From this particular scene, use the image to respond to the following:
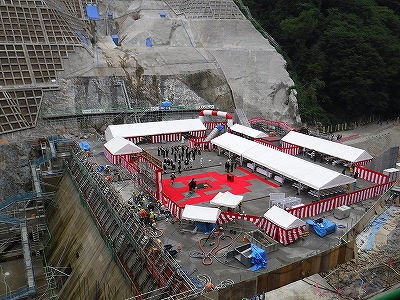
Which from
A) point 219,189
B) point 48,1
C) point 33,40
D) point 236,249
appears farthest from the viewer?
point 48,1

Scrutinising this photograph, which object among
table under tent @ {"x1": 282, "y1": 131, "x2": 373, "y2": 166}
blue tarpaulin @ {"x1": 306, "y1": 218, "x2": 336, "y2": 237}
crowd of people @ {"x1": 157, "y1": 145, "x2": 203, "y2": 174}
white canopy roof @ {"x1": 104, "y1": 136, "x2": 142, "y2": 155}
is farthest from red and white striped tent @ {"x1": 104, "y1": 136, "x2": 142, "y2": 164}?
blue tarpaulin @ {"x1": 306, "y1": 218, "x2": 336, "y2": 237}

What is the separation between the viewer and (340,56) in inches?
2461

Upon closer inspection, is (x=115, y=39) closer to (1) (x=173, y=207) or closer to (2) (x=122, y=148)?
(2) (x=122, y=148)

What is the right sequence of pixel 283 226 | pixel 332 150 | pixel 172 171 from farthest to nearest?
pixel 332 150 < pixel 172 171 < pixel 283 226

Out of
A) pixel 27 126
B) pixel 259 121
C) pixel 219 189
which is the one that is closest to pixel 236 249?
pixel 219 189

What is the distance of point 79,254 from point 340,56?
2173 inches

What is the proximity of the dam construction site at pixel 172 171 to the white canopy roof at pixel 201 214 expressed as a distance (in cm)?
8

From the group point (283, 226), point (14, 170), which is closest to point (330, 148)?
point (283, 226)

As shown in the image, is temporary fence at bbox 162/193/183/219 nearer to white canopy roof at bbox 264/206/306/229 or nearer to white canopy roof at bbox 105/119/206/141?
white canopy roof at bbox 264/206/306/229

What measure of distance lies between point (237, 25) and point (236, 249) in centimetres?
5422

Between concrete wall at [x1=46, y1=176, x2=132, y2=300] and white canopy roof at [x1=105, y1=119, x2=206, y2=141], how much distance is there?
8.06 meters

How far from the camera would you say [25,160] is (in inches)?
1449

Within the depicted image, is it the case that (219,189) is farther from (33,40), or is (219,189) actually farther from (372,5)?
(372,5)

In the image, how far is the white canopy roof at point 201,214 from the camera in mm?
21250
